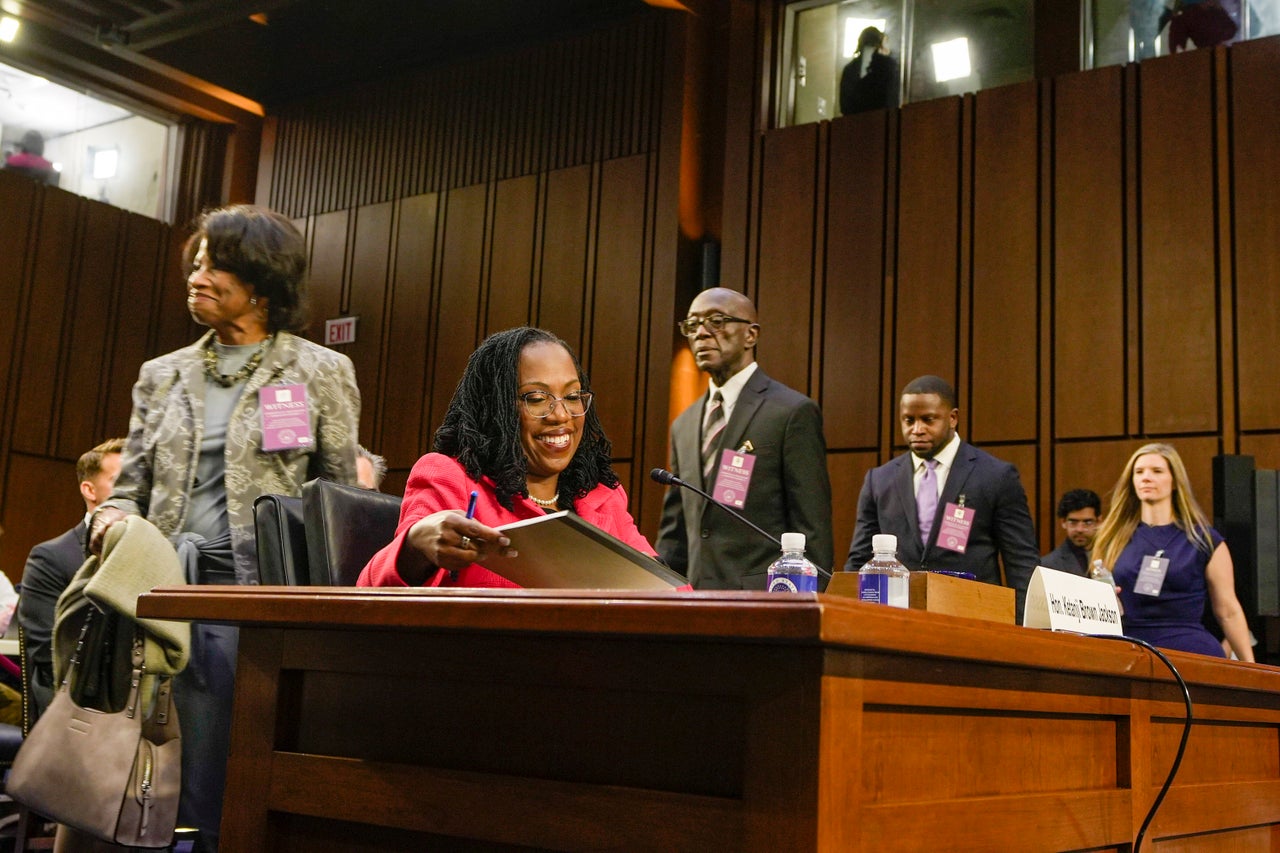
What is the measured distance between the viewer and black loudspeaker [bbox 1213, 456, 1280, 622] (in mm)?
4707

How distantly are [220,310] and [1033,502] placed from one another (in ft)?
13.8

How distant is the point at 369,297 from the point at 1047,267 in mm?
4135

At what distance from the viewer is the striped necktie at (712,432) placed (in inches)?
157

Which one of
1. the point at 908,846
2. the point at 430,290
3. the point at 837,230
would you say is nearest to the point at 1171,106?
the point at 837,230

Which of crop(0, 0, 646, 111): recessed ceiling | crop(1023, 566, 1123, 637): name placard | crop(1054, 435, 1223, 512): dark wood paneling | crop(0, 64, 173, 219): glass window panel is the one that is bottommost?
crop(1023, 566, 1123, 637): name placard

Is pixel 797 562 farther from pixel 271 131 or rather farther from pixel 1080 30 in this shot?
pixel 271 131

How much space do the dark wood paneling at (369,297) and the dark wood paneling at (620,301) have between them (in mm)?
1567

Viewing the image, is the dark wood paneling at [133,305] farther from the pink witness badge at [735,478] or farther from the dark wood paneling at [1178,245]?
the dark wood paneling at [1178,245]

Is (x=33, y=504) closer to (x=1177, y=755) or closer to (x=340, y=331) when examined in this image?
(x=340, y=331)

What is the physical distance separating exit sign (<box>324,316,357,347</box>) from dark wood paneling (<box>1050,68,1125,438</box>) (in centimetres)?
428

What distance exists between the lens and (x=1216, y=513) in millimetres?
4988

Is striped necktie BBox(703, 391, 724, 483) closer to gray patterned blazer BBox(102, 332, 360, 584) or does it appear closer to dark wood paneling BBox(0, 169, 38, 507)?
gray patterned blazer BBox(102, 332, 360, 584)

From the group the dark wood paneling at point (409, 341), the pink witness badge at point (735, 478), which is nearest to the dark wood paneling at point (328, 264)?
the dark wood paneling at point (409, 341)

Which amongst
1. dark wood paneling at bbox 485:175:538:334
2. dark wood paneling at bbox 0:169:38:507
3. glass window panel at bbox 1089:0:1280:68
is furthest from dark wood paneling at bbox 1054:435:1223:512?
dark wood paneling at bbox 0:169:38:507
